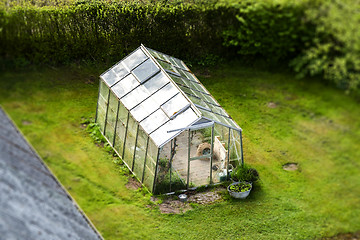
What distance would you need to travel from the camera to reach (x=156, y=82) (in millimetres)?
12250

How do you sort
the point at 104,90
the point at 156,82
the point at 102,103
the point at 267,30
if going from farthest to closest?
the point at 267,30 < the point at 102,103 < the point at 104,90 < the point at 156,82

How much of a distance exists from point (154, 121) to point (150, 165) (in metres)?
1.22

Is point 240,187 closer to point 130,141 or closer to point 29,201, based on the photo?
point 130,141

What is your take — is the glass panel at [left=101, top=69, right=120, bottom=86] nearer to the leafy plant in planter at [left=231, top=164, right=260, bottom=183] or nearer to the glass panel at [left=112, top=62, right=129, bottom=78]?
the glass panel at [left=112, top=62, right=129, bottom=78]

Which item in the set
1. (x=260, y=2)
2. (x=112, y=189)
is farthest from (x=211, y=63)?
(x=112, y=189)

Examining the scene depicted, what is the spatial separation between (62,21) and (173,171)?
20.5ft

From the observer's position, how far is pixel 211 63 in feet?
50.8

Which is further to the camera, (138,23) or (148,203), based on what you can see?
(138,23)

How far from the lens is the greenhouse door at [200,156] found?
37.3ft

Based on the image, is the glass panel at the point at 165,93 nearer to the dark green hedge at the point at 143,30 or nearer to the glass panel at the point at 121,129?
the glass panel at the point at 121,129

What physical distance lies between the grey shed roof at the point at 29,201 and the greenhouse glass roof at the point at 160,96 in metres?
2.92

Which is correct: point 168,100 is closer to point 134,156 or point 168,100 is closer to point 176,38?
point 134,156

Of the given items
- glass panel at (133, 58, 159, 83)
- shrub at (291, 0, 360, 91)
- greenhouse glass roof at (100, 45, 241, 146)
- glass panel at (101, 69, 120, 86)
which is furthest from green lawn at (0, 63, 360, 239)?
glass panel at (133, 58, 159, 83)

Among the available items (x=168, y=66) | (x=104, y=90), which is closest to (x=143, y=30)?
(x=168, y=66)
